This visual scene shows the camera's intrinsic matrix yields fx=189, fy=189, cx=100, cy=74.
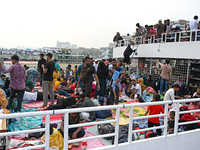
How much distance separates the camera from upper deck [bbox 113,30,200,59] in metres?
9.75

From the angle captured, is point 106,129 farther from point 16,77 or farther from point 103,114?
point 16,77

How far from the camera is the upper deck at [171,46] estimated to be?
32.0 ft

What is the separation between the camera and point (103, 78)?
841cm

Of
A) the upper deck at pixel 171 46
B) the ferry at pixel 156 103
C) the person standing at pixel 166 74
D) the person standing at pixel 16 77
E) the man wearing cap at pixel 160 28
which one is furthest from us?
A: the man wearing cap at pixel 160 28

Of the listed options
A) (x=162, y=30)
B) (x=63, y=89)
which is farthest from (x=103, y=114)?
(x=162, y=30)

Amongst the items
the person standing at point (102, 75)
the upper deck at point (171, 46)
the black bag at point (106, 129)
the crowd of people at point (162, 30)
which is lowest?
the black bag at point (106, 129)

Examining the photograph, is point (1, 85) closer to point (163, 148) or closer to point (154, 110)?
point (154, 110)

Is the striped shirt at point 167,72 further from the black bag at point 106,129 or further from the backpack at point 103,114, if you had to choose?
the black bag at point 106,129

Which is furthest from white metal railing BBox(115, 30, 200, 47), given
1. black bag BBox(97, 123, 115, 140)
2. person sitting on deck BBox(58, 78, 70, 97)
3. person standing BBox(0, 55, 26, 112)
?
person standing BBox(0, 55, 26, 112)

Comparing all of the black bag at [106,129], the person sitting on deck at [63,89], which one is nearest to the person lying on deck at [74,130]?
the black bag at [106,129]

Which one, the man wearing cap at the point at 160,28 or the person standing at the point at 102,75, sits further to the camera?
the man wearing cap at the point at 160,28

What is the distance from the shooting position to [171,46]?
36.2 feet

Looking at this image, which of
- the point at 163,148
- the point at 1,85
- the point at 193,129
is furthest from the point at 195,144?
the point at 1,85

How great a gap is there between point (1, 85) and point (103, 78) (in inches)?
177
